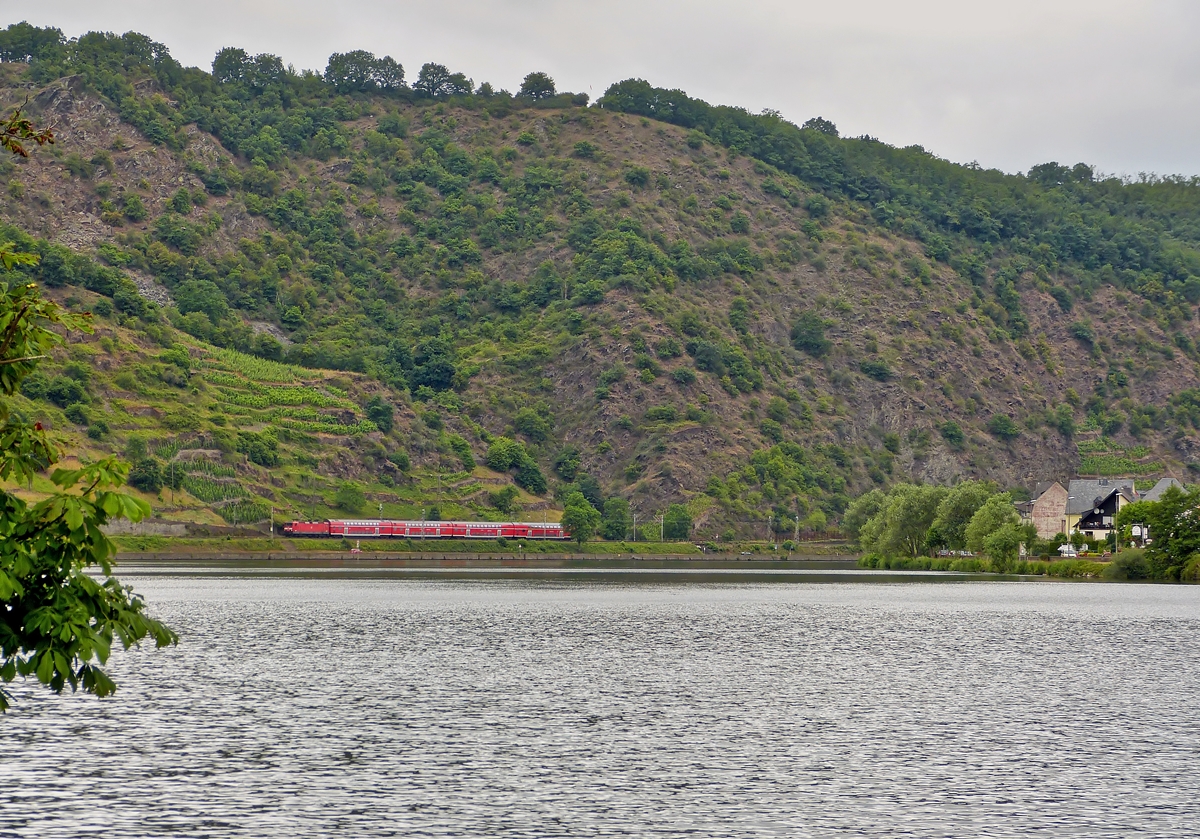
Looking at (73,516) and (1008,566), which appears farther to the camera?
(1008,566)

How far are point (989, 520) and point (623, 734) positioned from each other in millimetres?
119025

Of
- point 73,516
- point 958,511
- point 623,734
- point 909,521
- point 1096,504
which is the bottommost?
point 623,734

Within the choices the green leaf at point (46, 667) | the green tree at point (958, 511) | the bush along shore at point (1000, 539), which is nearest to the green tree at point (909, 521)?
the bush along shore at point (1000, 539)

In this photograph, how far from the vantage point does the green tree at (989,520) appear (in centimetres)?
15325

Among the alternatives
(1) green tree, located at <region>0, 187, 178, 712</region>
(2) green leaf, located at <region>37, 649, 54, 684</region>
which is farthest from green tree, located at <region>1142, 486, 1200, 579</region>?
(2) green leaf, located at <region>37, 649, 54, 684</region>

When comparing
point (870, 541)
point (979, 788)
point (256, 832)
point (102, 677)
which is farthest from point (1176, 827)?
point (870, 541)

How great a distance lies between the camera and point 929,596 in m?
116

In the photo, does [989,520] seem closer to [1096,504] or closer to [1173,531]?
[1173,531]

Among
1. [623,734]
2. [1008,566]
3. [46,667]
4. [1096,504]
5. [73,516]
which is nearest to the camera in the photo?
[73,516]

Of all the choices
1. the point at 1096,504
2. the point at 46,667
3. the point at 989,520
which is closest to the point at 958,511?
the point at 989,520

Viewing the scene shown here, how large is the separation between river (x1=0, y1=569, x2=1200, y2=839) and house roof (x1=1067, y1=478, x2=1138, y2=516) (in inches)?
4234

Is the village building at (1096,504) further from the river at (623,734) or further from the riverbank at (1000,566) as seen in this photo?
the river at (623,734)

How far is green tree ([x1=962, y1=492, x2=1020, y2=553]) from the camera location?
15325 cm

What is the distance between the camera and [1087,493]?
625 feet
